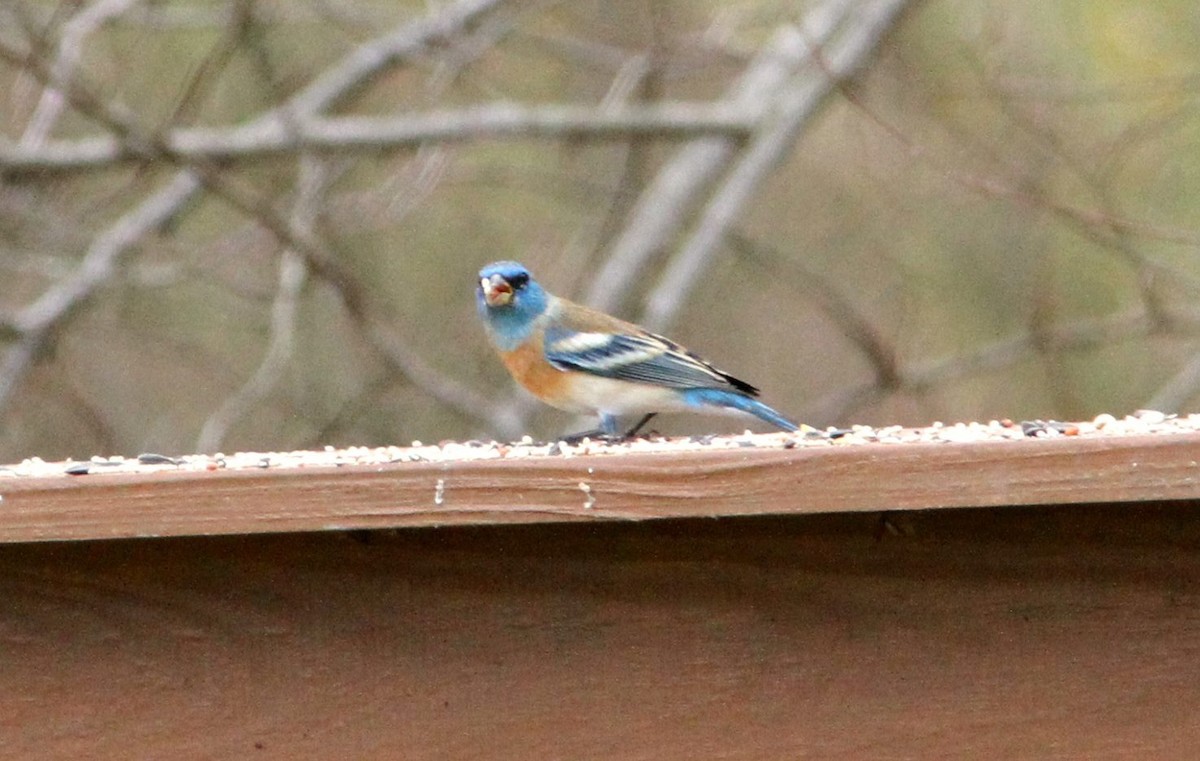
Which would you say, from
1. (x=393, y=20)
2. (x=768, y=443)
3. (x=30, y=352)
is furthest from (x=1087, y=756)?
(x=393, y=20)

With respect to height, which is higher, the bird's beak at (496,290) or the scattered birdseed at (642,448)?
the bird's beak at (496,290)

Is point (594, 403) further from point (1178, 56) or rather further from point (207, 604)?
point (1178, 56)

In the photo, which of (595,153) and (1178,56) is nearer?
(1178,56)

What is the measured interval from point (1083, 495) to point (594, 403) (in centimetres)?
354

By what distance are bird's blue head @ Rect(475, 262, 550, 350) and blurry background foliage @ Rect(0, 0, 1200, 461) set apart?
28.4 inches

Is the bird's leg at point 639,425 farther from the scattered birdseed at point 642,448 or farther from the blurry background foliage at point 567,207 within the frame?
the scattered birdseed at point 642,448

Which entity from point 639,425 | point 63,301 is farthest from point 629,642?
point 63,301

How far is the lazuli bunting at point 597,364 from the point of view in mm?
5398

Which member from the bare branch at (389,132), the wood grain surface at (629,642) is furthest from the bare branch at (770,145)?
the wood grain surface at (629,642)

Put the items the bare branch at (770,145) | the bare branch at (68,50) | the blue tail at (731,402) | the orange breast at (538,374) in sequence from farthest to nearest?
the bare branch at (770,145)
the bare branch at (68,50)
the orange breast at (538,374)
the blue tail at (731,402)

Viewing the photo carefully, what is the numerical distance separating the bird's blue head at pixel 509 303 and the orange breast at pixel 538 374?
2.1 inches

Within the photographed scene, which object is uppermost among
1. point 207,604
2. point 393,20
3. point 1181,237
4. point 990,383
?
point 393,20

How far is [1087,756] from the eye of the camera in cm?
209

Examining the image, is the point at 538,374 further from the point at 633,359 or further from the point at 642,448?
the point at 642,448
